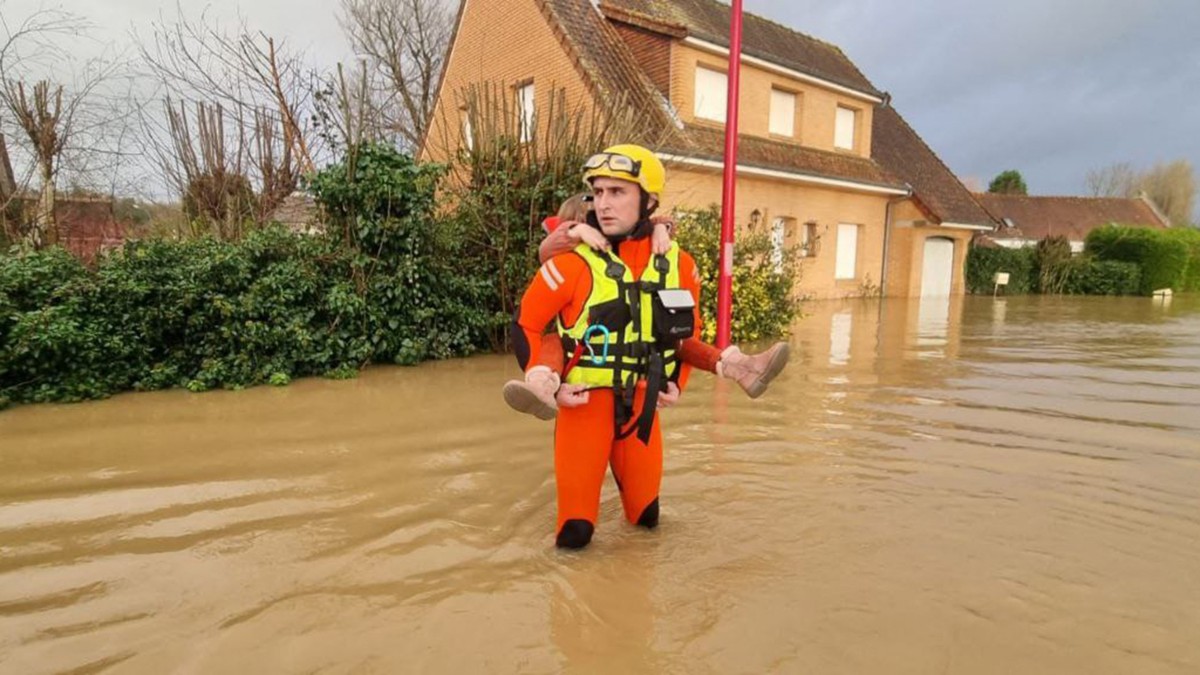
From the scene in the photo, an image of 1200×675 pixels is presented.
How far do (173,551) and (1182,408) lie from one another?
809 centimetres

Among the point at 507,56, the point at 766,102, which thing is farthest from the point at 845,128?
the point at 507,56

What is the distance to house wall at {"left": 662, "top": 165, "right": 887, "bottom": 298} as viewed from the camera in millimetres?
14969

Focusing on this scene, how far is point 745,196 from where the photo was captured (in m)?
16.5

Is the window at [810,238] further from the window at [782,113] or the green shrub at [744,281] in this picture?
the green shrub at [744,281]

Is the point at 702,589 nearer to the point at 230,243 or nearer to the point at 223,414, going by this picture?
the point at 223,414

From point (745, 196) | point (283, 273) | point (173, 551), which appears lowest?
point (173, 551)

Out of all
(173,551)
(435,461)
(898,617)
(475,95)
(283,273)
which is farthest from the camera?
(475,95)

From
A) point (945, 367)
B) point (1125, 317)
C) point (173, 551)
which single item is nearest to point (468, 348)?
point (173, 551)

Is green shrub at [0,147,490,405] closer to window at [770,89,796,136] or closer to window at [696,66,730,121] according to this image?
window at [696,66,730,121]

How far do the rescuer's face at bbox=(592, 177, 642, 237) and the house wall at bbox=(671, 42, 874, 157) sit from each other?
11.7 metres

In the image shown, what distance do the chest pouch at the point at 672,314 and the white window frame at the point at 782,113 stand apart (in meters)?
16.1

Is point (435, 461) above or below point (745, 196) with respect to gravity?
below

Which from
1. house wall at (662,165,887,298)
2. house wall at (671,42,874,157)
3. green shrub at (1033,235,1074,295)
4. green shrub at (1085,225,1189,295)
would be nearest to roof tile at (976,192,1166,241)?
green shrub at (1085,225,1189,295)

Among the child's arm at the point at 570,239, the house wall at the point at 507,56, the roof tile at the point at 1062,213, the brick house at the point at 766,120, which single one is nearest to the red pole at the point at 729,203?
the child's arm at the point at 570,239
